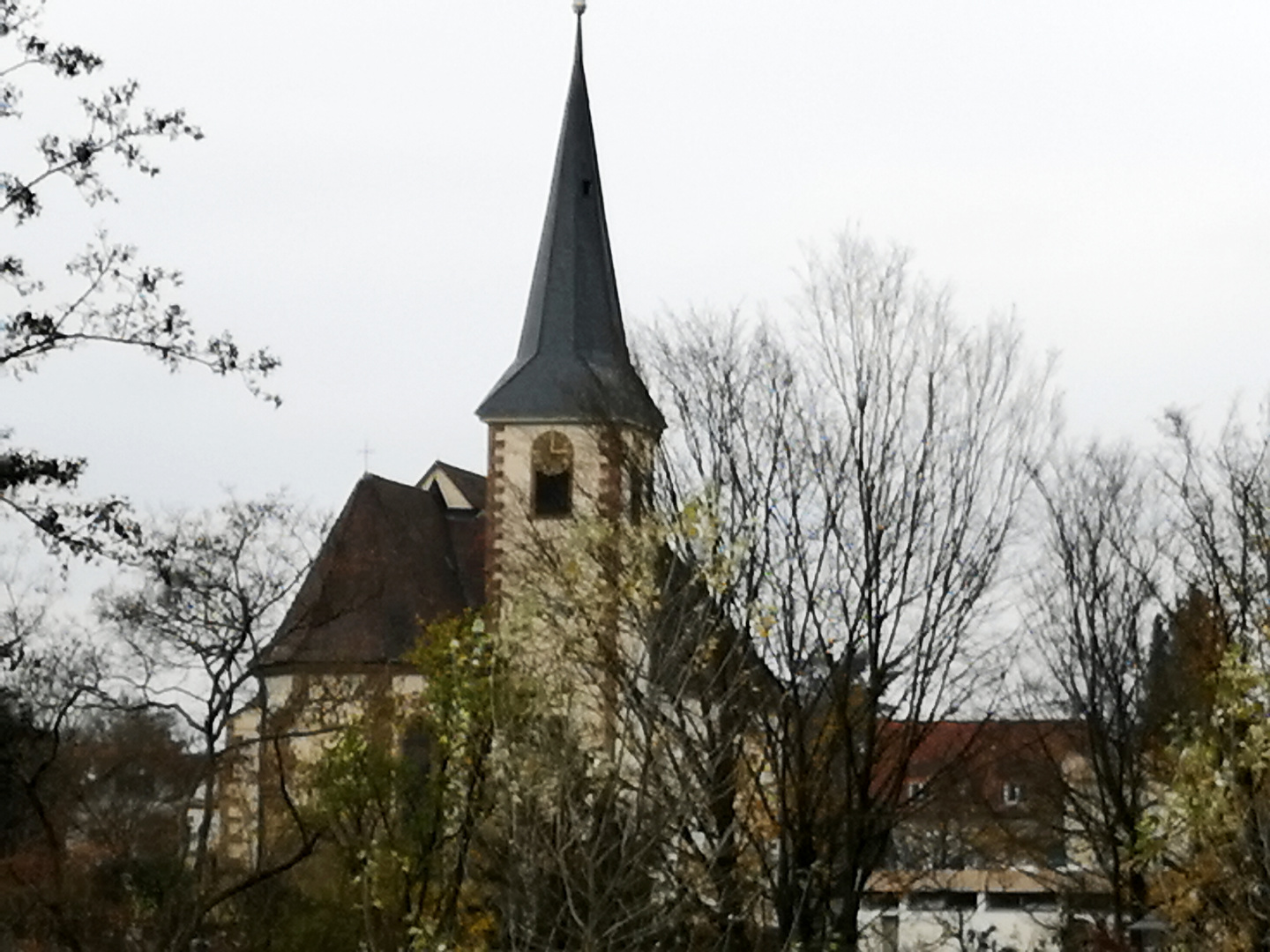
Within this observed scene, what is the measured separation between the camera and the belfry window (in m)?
54.4

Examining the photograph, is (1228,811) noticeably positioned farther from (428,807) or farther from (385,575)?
(385,575)

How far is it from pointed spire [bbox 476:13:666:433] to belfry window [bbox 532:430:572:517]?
52 cm

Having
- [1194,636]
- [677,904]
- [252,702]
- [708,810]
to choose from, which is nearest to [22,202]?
[677,904]

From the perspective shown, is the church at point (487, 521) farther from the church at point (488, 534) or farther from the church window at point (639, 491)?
the church window at point (639, 491)

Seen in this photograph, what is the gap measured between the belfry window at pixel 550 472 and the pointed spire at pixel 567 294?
1.71 ft

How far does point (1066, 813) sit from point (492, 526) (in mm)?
17779

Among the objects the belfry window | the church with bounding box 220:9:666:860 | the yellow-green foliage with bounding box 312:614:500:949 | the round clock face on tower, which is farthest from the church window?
the round clock face on tower

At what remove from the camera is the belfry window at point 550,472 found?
5441cm

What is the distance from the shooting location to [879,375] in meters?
28.0

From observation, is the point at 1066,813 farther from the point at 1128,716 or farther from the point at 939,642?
the point at 939,642

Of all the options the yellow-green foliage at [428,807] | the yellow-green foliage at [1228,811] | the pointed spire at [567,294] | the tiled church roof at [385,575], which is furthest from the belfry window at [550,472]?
the yellow-green foliage at [1228,811]

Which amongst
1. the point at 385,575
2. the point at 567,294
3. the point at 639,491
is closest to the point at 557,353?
the point at 567,294

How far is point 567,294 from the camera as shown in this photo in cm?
5538

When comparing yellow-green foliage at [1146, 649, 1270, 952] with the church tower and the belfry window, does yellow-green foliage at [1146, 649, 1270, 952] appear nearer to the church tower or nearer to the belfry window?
the church tower
